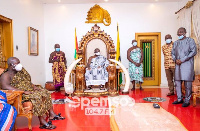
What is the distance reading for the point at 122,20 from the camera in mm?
7754

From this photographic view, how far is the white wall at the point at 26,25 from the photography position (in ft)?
17.1

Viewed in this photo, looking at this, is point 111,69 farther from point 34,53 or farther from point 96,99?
point 34,53

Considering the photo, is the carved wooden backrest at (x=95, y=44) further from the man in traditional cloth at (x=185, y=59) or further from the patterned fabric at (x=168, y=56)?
the man in traditional cloth at (x=185, y=59)

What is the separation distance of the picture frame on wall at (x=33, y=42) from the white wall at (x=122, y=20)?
951 mm

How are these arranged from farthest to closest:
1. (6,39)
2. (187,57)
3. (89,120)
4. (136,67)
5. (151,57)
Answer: (151,57) < (136,67) < (6,39) < (187,57) < (89,120)

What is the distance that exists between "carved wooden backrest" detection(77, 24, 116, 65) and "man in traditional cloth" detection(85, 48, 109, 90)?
0.24m

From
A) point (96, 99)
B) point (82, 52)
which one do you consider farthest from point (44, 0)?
point (96, 99)

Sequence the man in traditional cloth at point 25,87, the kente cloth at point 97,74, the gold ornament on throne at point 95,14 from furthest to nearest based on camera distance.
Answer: the gold ornament on throne at point 95,14 < the kente cloth at point 97,74 < the man in traditional cloth at point 25,87

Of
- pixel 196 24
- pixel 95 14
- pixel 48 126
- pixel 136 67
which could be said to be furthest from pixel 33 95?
pixel 95 14

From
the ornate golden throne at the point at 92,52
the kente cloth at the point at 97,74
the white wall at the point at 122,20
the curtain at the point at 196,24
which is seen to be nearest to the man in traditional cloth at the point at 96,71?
the kente cloth at the point at 97,74

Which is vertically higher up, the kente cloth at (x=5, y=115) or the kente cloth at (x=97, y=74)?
the kente cloth at (x=97, y=74)

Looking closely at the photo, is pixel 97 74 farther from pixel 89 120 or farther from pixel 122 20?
pixel 122 20

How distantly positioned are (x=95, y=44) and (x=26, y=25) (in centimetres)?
222

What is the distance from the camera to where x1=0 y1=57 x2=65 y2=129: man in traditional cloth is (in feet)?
10.2
